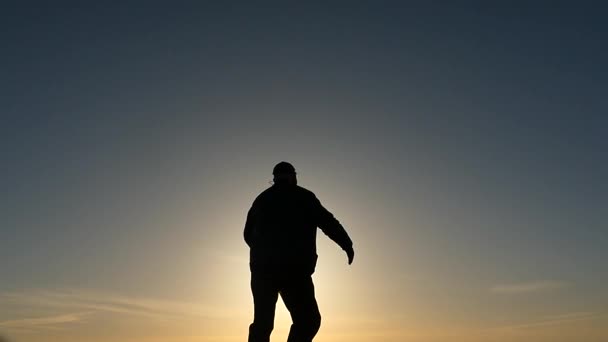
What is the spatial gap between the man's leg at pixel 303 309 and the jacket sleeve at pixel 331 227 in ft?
2.06

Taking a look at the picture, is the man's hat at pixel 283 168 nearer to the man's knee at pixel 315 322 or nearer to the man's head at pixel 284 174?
the man's head at pixel 284 174

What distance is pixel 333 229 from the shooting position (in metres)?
8.40

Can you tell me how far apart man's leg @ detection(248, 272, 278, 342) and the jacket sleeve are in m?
0.93

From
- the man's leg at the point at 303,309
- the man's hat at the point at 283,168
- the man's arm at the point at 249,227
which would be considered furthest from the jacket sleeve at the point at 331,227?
the man's arm at the point at 249,227

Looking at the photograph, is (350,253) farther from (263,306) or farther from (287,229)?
(263,306)

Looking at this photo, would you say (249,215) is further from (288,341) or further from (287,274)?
(288,341)

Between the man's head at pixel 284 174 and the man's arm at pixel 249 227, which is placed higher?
the man's head at pixel 284 174

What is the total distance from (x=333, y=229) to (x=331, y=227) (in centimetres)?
4

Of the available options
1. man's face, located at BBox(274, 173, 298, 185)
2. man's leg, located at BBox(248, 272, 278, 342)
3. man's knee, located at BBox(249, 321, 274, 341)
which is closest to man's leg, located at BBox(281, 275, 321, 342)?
man's leg, located at BBox(248, 272, 278, 342)

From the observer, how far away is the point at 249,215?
27.9ft

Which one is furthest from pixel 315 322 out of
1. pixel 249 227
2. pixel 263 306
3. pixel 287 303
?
pixel 249 227

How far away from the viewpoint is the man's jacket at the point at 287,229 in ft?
Answer: 26.3

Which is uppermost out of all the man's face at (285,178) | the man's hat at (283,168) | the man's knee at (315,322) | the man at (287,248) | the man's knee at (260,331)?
the man's hat at (283,168)

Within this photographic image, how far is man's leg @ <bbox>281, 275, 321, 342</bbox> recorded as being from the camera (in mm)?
8133
